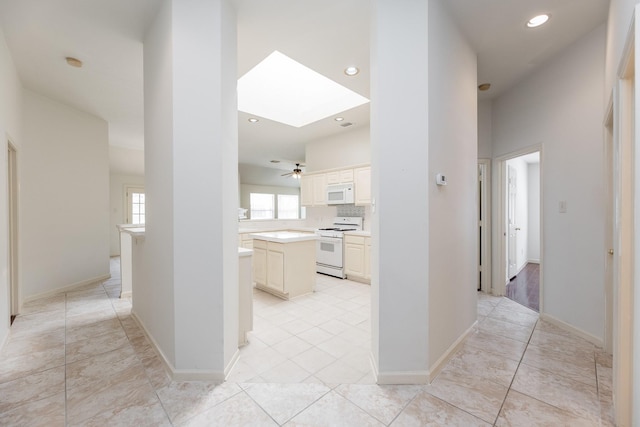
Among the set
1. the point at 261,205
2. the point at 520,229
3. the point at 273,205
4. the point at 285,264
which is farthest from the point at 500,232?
the point at 273,205

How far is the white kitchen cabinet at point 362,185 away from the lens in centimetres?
478

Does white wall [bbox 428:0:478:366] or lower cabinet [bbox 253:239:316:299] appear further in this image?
lower cabinet [bbox 253:239:316:299]

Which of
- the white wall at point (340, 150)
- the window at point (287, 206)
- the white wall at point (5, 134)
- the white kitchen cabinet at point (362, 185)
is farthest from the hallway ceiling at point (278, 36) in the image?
the window at point (287, 206)

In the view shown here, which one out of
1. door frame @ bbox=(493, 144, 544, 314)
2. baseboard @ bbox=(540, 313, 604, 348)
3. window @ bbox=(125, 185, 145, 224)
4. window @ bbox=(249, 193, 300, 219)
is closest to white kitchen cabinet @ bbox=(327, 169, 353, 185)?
door frame @ bbox=(493, 144, 544, 314)

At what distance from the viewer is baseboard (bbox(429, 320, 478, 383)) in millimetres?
1961

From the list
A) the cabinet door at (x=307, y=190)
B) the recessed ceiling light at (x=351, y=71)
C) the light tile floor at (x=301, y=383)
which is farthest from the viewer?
the cabinet door at (x=307, y=190)

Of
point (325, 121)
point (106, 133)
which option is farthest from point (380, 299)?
point (106, 133)

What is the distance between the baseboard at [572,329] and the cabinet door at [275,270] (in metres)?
3.03

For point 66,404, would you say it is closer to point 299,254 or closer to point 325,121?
point 299,254

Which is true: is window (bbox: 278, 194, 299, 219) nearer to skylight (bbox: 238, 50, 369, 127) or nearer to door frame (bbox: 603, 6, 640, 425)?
skylight (bbox: 238, 50, 369, 127)

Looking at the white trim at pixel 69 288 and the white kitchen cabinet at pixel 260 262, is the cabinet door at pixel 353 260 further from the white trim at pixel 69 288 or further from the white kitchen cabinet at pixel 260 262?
the white trim at pixel 69 288

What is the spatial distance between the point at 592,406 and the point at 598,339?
44.2 inches

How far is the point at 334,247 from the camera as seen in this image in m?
4.95

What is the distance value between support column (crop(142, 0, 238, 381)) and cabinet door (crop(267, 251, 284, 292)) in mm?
1666
